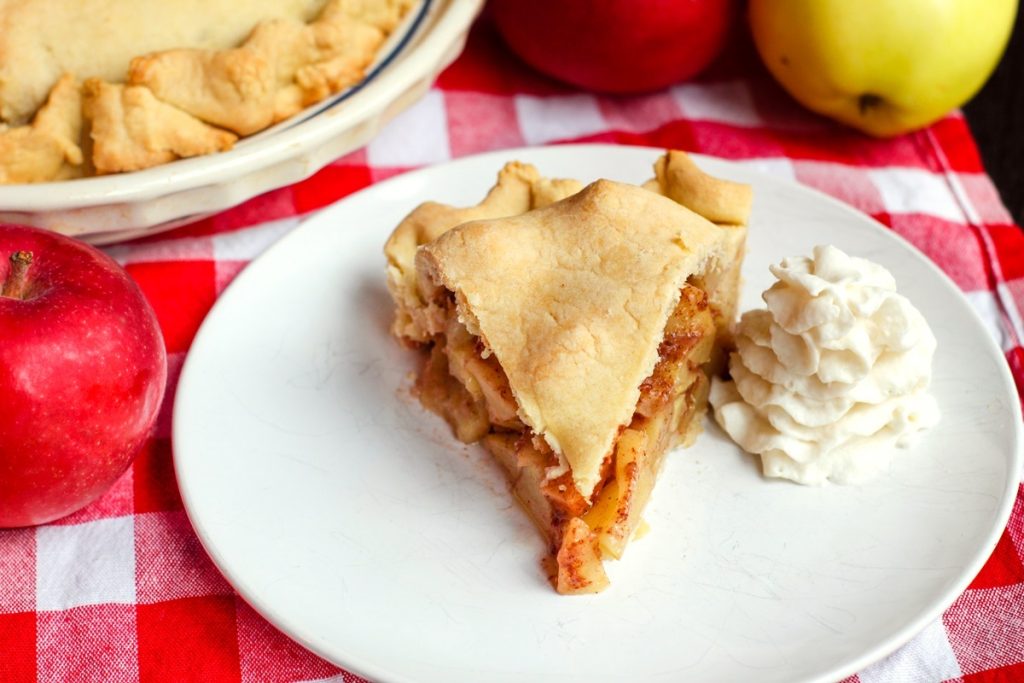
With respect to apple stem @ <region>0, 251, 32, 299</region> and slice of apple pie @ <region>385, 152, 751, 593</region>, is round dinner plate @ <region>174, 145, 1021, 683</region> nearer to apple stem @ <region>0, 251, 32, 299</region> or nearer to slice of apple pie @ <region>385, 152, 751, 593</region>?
slice of apple pie @ <region>385, 152, 751, 593</region>

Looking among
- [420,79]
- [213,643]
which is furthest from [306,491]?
[420,79]

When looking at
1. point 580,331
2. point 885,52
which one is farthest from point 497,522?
point 885,52

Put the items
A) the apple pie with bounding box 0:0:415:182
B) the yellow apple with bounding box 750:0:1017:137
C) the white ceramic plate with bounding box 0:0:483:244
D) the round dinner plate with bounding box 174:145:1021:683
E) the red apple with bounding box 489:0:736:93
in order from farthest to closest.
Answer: the red apple with bounding box 489:0:736:93
the yellow apple with bounding box 750:0:1017:137
the apple pie with bounding box 0:0:415:182
the white ceramic plate with bounding box 0:0:483:244
the round dinner plate with bounding box 174:145:1021:683

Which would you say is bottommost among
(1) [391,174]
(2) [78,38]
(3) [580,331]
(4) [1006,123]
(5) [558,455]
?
(4) [1006,123]

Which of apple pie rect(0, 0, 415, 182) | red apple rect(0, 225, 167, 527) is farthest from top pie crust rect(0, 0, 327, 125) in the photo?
red apple rect(0, 225, 167, 527)

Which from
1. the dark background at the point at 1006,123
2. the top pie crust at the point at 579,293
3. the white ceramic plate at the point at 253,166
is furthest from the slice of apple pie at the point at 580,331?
the dark background at the point at 1006,123

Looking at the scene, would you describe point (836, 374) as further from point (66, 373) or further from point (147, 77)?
point (147, 77)
